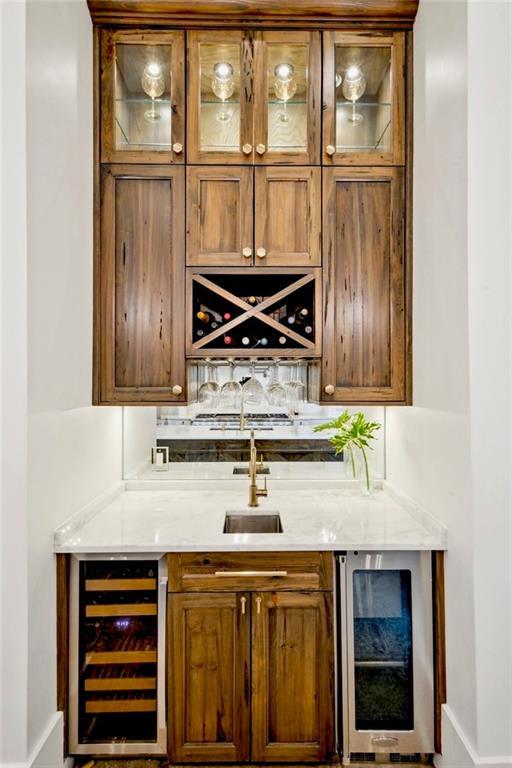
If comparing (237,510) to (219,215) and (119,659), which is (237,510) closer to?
(119,659)

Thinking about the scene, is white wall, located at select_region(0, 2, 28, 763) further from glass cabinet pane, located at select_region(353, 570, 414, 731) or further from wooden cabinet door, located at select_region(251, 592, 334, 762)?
glass cabinet pane, located at select_region(353, 570, 414, 731)

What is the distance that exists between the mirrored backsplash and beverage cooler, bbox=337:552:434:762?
2.63 ft

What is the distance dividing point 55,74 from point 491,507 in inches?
87.2

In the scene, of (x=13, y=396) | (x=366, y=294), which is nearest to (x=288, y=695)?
(x=13, y=396)

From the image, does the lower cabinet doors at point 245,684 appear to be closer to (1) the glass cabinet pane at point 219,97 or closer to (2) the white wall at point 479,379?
(2) the white wall at point 479,379

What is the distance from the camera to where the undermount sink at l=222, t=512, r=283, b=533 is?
231cm

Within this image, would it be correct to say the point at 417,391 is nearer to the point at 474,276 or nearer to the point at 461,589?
the point at 474,276

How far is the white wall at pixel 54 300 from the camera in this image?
1.64m

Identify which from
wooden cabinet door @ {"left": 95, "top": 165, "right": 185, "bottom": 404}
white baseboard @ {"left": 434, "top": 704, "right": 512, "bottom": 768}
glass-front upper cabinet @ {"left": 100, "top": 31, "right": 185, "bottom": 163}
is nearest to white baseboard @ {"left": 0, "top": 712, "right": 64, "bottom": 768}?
wooden cabinet door @ {"left": 95, "top": 165, "right": 185, "bottom": 404}

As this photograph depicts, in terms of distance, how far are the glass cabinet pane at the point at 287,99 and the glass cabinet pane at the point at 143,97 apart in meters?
0.46

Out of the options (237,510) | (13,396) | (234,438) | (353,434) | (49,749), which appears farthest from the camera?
(234,438)

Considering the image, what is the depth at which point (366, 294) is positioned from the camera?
221cm

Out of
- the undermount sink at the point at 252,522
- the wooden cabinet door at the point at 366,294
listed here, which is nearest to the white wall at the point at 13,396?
the undermount sink at the point at 252,522

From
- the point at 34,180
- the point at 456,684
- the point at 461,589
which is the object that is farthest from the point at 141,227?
the point at 456,684
